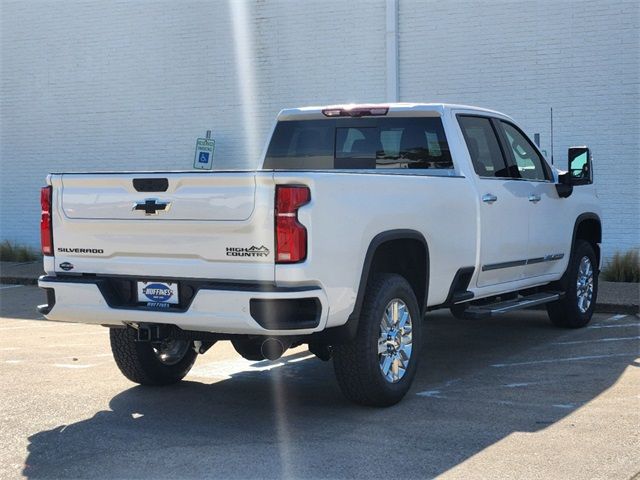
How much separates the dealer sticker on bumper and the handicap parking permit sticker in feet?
34.6

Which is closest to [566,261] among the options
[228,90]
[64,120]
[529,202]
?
[529,202]

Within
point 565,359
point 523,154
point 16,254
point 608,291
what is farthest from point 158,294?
point 16,254

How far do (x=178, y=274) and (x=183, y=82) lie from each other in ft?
41.6

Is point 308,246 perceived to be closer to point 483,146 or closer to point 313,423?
point 313,423

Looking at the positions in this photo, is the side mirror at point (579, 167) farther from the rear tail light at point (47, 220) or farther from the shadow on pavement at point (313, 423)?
the rear tail light at point (47, 220)

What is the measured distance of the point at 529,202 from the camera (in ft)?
29.4

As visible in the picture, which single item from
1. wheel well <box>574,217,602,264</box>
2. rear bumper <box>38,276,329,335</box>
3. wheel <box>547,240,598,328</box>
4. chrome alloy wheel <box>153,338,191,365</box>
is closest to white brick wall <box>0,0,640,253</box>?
wheel well <box>574,217,602,264</box>

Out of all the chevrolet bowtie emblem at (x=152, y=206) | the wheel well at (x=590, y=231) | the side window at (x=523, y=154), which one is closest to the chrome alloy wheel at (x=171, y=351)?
the chevrolet bowtie emblem at (x=152, y=206)

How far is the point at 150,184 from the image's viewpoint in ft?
21.3

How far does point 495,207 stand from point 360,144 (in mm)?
1211

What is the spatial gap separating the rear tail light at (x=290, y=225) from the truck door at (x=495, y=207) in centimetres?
240

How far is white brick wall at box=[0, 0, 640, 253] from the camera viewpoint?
48.8ft

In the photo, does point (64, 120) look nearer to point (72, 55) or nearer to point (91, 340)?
point (72, 55)

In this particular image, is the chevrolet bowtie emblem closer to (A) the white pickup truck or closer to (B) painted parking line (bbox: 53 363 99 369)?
(A) the white pickup truck
